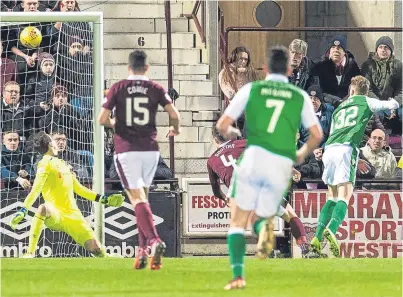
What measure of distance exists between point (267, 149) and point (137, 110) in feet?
9.65

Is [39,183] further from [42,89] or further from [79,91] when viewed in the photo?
[42,89]

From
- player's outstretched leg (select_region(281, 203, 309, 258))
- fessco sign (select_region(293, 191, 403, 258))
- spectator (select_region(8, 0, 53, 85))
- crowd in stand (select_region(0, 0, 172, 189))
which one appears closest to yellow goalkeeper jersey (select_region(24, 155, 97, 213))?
crowd in stand (select_region(0, 0, 172, 189))

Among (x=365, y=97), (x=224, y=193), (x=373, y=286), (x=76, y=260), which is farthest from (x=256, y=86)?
(x=224, y=193)

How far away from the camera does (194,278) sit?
15.3m

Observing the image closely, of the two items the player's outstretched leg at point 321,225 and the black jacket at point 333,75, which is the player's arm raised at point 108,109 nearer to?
the player's outstretched leg at point 321,225

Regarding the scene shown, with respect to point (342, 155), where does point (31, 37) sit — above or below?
above

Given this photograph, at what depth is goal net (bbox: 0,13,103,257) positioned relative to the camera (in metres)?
22.0

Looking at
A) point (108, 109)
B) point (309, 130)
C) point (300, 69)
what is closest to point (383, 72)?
point (300, 69)

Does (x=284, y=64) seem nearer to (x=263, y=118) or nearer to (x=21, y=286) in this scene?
(x=263, y=118)

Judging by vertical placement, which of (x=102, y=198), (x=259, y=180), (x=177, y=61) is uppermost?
(x=177, y=61)

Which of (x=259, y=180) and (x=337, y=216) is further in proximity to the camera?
(x=337, y=216)

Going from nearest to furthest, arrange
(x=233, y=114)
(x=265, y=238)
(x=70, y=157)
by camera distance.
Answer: (x=233, y=114) → (x=265, y=238) → (x=70, y=157)

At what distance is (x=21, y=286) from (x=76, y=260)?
3903 millimetres

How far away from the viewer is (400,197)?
74.1ft
